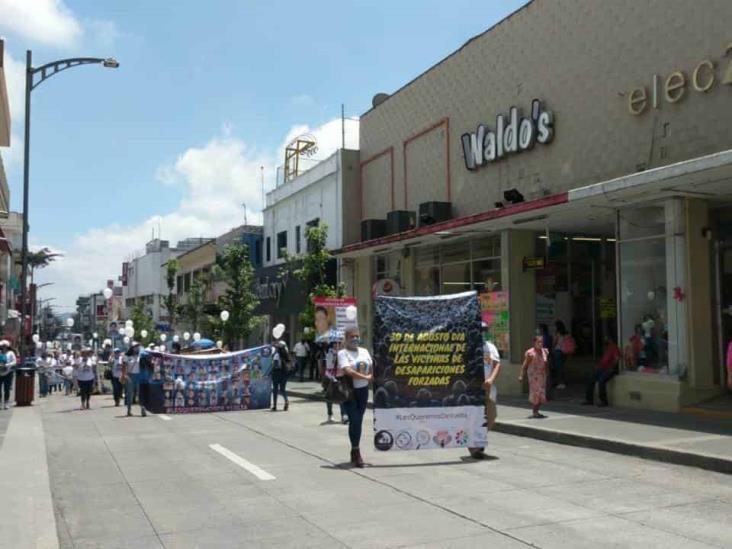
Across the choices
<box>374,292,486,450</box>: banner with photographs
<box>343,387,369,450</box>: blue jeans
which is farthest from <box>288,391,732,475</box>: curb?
<box>343,387,369,450</box>: blue jeans

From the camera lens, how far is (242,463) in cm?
1011

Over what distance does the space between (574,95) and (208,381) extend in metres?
10.9

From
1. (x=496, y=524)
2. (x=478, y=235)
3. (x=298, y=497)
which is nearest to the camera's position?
(x=496, y=524)

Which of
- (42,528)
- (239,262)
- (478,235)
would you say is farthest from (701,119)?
(239,262)

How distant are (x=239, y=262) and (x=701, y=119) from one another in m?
21.6

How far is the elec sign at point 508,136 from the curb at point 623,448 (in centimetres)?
776

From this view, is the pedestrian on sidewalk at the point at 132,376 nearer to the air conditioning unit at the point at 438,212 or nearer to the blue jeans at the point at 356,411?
the air conditioning unit at the point at 438,212

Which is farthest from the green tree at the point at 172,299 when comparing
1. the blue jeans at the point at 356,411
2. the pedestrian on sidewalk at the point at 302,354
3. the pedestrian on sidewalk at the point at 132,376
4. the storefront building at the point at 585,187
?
the blue jeans at the point at 356,411

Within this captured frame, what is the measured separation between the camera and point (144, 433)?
46.0 ft

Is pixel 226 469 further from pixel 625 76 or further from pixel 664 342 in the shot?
pixel 625 76

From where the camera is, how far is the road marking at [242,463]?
29.9 feet

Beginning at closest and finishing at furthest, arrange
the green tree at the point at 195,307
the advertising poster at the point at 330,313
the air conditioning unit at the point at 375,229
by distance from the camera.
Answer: the advertising poster at the point at 330,313, the air conditioning unit at the point at 375,229, the green tree at the point at 195,307

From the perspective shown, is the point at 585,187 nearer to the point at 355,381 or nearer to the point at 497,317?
the point at 497,317

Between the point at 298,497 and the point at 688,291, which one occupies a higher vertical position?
the point at 688,291
